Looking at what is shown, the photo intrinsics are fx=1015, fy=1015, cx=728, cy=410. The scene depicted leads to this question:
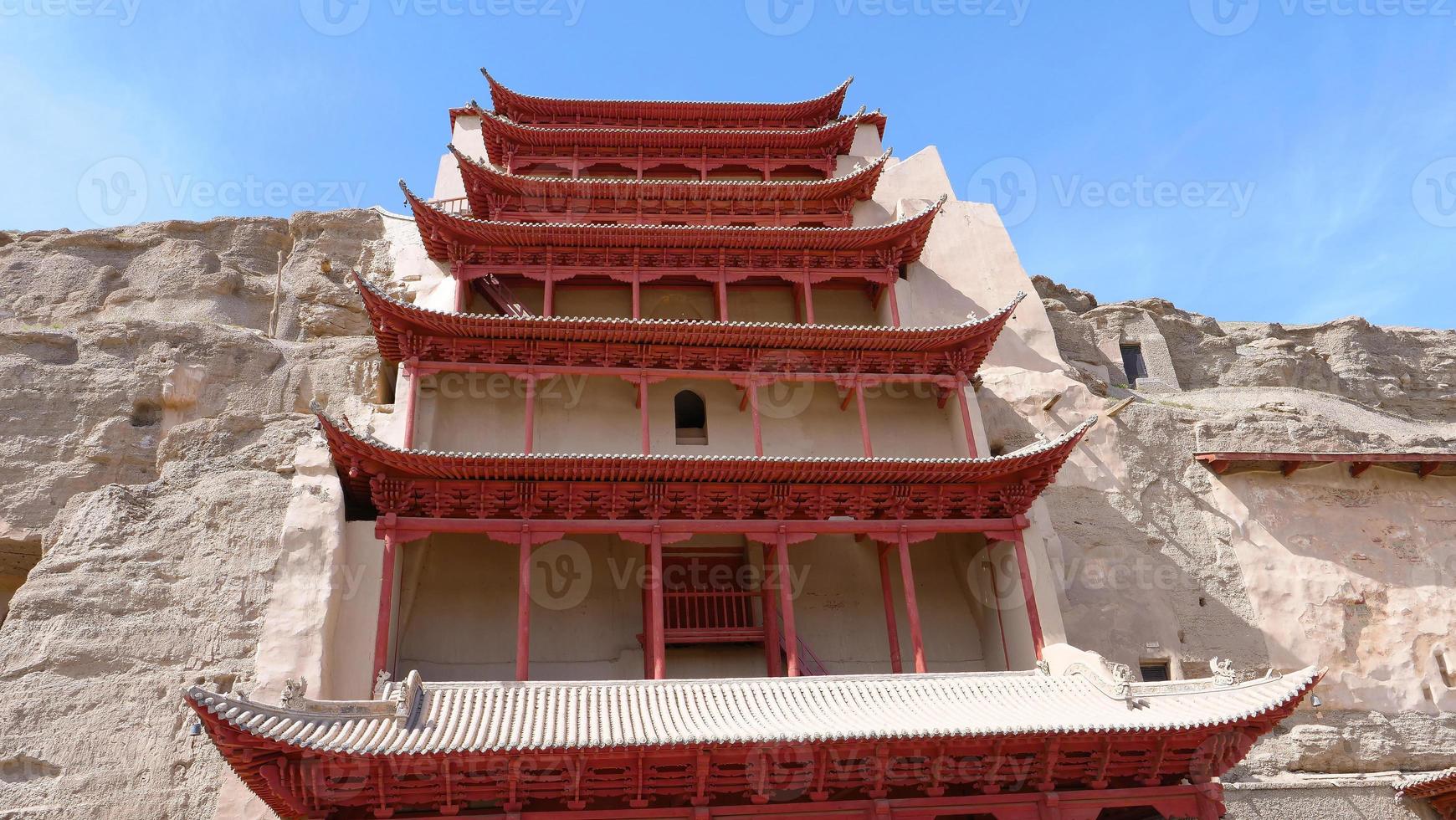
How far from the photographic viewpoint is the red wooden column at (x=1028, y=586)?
13.9 metres

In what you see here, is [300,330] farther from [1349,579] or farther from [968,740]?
[1349,579]

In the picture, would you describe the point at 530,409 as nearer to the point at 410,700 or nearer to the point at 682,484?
the point at 682,484

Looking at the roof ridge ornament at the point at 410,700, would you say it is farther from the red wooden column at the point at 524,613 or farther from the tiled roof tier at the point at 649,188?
the tiled roof tier at the point at 649,188

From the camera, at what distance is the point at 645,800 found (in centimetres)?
1052

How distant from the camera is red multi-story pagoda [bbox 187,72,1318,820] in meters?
10.4

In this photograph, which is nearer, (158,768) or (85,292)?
(158,768)

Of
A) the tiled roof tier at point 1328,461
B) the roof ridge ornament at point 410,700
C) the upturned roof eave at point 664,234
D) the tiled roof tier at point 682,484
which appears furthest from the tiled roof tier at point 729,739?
the upturned roof eave at point 664,234

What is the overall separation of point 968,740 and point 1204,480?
9709 millimetres

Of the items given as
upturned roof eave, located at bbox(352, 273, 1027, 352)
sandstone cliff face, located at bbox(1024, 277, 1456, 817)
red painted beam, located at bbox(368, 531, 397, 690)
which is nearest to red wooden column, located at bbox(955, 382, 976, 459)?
upturned roof eave, located at bbox(352, 273, 1027, 352)

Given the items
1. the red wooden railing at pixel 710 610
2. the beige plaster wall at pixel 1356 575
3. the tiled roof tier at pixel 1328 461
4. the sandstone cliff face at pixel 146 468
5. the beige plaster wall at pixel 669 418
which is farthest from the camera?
the tiled roof tier at pixel 1328 461

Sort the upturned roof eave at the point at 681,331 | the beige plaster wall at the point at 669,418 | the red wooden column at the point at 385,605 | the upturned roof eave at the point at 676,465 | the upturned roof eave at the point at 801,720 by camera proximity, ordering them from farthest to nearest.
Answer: the beige plaster wall at the point at 669,418, the upturned roof eave at the point at 681,331, the upturned roof eave at the point at 676,465, the red wooden column at the point at 385,605, the upturned roof eave at the point at 801,720

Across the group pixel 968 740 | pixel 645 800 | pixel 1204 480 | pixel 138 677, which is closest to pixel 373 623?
pixel 138 677

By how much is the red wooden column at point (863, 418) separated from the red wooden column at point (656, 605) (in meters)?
3.89

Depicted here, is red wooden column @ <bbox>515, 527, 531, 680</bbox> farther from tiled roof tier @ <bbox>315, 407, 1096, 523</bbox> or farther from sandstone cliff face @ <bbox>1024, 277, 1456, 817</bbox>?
sandstone cliff face @ <bbox>1024, 277, 1456, 817</bbox>
